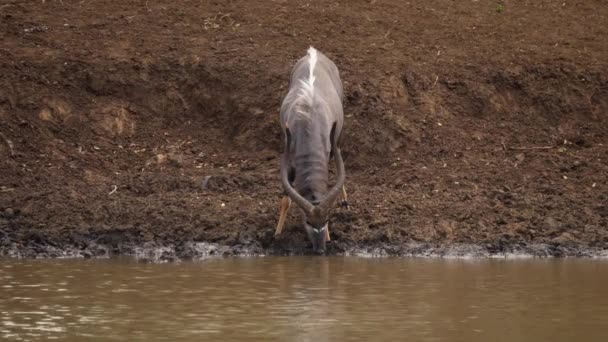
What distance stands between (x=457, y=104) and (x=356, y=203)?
3845 mm

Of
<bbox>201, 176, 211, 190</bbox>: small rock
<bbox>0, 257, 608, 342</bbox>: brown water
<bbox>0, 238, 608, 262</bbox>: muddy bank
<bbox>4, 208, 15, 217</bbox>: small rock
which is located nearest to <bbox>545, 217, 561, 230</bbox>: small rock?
<bbox>0, 238, 608, 262</bbox>: muddy bank

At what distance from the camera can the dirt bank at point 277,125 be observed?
51.1 ft

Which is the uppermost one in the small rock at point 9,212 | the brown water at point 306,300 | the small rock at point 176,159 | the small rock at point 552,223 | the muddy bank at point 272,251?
the small rock at point 176,159

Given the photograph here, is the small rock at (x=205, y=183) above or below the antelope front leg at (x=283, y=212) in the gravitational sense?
above

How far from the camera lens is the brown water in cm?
973

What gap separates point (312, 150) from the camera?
50.0ft

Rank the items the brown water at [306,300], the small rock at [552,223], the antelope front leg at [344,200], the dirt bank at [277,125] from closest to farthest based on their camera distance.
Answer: the brown water at [306,300] → the dirt bank at [277,125] → the small rock at [552,223] → the antelope front leg at [344,200]

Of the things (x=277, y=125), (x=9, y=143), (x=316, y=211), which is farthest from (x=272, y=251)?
(x=9, y=143)

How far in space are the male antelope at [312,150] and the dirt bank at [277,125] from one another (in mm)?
588

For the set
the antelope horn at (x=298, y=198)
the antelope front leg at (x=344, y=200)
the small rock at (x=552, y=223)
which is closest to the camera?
the antelope horn at (x=298, y=198)

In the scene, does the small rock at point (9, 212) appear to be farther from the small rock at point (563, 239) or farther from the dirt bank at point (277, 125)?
the small rock at point (563, 239)

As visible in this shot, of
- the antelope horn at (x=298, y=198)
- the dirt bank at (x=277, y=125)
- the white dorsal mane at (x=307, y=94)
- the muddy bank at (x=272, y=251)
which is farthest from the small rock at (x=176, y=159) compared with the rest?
the antelope horn at (x=298, y=198)

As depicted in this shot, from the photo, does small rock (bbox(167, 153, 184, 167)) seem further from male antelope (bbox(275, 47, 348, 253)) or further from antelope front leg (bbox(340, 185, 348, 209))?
antelope front leg (bbox(340, 185, 348, 209))

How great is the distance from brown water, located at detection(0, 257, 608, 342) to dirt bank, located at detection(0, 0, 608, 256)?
1299 mm
